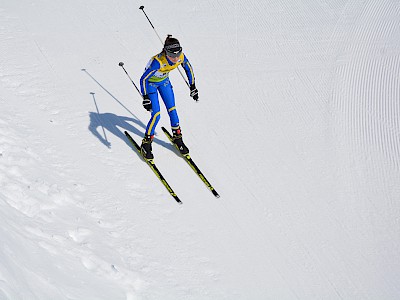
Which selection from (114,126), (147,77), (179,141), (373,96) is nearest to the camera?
(147,77)

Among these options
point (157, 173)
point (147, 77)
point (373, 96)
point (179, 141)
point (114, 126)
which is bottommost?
point (373, 96)

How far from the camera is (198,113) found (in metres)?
8.43

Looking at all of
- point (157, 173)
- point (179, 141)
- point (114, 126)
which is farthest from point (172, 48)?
point (114, 126)

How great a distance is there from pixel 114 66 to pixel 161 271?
5479 mm

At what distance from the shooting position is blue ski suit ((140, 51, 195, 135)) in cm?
658

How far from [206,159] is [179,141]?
59 cm

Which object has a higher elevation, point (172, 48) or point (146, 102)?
point (172, 48)

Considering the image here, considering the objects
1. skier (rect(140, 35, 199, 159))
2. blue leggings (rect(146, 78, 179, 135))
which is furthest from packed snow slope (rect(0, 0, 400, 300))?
blue leggings (rect(146, 78, 179, 135))

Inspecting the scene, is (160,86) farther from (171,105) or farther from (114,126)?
(114,126)

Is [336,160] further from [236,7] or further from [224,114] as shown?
[236,7]

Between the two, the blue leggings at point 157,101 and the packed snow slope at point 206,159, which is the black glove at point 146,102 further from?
the packed snow slope at point 206,159

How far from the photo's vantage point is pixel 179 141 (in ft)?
23.5

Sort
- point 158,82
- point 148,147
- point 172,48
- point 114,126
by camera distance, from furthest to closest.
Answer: point 114,126, point 148,147, point 158,82, point 172,48

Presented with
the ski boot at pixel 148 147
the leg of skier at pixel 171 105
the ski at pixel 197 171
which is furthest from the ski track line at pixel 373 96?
the ski boot at pixel 148 147
